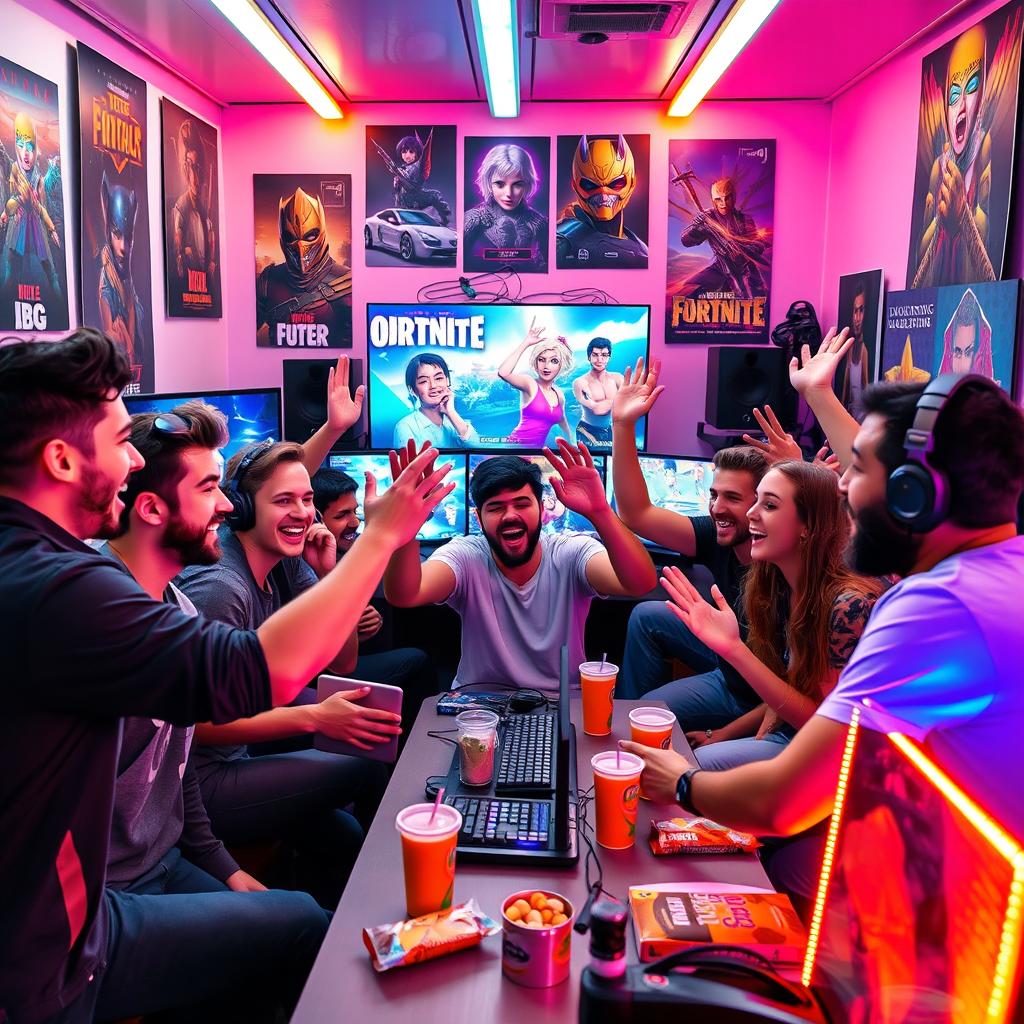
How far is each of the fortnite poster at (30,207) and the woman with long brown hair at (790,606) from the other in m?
2.54

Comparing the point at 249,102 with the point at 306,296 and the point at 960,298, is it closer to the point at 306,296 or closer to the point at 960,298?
the point at 306,296

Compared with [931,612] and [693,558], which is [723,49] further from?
[931,612]

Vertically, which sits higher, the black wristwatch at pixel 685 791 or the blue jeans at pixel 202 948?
the black wristwatch at pixel 685 791

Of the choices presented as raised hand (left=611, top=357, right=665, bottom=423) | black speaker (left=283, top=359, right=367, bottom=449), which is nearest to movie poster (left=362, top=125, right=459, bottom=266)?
black speaker (left=283, top=359, right=367, bottom=449)

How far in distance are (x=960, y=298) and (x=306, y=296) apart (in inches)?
139

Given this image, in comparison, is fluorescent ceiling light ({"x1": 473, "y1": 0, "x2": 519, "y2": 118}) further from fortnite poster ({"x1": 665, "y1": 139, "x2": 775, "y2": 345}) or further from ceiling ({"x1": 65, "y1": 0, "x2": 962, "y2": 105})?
fortnite poster ({"x1": 665, "y1": 139, "x2": 775, "y2": 345})

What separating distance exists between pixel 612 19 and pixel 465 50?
994 mm


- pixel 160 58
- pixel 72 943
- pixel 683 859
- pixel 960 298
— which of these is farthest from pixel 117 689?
pixel 160 58

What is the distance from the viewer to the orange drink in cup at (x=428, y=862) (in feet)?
4.35

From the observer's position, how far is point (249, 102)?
5.17m

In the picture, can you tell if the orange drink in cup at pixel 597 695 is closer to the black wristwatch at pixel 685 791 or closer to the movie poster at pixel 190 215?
the black wristwatch at pixel 685 791

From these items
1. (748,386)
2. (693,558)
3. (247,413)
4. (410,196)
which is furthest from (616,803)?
(410,196)

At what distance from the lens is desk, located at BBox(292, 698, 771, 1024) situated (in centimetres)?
116

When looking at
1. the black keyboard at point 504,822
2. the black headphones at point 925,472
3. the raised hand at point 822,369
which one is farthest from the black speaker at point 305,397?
the black headphones at point 925,472
